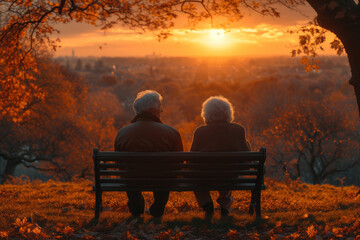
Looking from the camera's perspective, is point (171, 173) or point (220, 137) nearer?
point (171, 173)

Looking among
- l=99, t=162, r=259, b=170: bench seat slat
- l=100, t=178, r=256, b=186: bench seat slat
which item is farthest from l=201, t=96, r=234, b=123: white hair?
l=100, t=178, r=256, b=186: bench seat slat

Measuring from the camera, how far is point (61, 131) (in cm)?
3447

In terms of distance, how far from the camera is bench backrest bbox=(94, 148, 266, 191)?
5.29 meters

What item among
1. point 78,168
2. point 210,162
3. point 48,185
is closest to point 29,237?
point 210,162

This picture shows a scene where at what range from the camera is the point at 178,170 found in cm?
543

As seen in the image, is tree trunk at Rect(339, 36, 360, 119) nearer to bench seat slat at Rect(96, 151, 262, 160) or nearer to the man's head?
bench seat slat at Rect(96, 151, 262, 160)

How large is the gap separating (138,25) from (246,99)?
73908 millimetres

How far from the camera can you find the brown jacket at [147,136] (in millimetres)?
5469

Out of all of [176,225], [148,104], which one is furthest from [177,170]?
[148,104]

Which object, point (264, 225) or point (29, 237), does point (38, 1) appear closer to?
point (29, 237)

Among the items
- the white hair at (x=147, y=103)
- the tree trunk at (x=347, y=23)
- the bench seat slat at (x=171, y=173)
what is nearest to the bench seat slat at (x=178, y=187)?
the bench seat slat at (x=171, y=173)

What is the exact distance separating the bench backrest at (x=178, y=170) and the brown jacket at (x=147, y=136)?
0.71 feet

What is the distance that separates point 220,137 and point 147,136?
0.97 meters

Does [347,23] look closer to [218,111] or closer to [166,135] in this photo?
[218,111]
